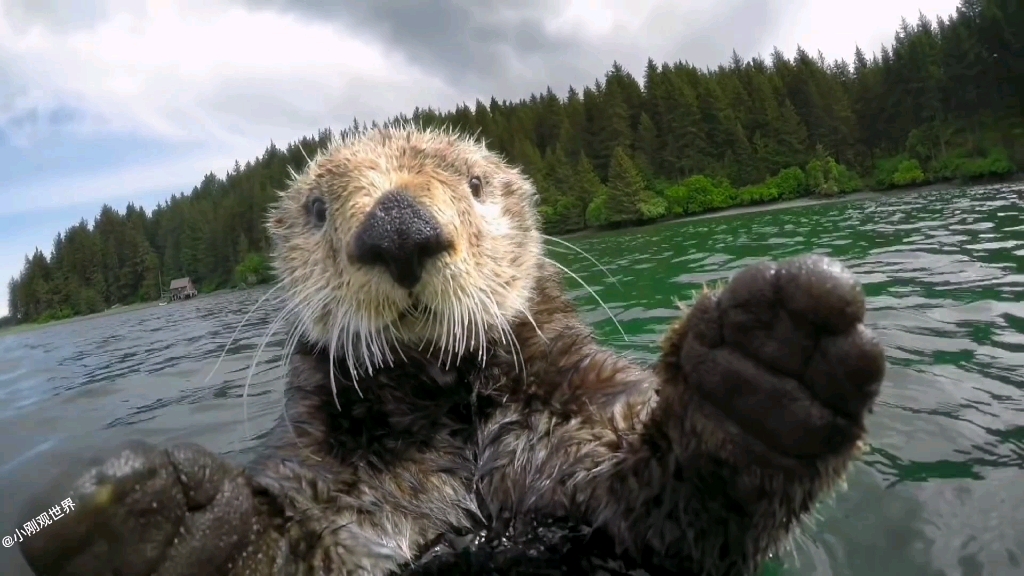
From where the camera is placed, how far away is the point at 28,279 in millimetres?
37594

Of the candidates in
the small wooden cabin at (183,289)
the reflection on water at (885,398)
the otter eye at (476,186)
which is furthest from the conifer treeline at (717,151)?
the otter eye at (476,186)

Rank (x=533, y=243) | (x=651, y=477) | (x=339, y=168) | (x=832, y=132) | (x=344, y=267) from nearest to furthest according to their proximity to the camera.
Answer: (x=651, y=477) < (x=344, y=267) < (x=339, y=168) < (x=533, y=243) < (x=832, y=132)

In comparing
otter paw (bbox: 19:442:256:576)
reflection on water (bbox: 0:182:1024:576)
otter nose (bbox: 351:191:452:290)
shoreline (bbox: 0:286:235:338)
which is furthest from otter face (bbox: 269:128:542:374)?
shoreline (bbox: 0:286:235:338)

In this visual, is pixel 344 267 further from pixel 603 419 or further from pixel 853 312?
pixel 853 312

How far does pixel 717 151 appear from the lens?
131 ft

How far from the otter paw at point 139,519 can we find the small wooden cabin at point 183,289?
40036 mm

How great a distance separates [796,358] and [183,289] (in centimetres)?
4206

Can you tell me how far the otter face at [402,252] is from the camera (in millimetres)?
1686

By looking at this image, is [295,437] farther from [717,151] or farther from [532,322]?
[717,151]

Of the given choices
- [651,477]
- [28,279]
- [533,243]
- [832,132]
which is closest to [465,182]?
[533,243]

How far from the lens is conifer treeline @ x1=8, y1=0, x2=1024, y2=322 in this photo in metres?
31.1

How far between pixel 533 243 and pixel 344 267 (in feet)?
3.30

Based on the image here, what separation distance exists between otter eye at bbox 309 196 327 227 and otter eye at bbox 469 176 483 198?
56cm
